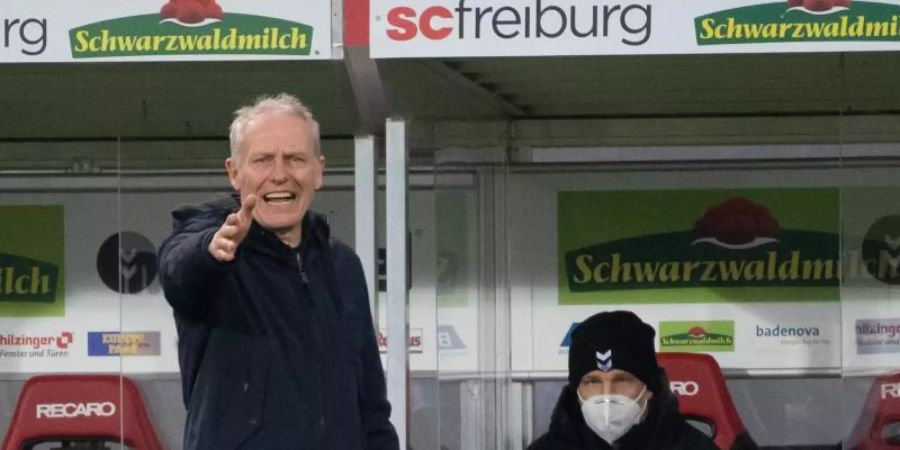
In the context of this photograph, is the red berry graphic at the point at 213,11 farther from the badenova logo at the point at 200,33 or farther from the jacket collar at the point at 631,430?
the jacket collar at the point at 631,430

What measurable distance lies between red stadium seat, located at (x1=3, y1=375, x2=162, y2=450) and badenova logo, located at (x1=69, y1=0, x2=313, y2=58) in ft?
7.19

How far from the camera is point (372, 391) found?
2.71m

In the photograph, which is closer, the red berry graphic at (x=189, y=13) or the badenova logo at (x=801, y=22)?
the badenova logo at (x=801, y=22)

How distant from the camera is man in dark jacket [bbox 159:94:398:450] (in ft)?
8.12

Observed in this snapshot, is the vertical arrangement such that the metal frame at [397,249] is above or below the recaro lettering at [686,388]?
above

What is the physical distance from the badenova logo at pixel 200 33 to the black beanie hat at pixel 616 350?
1188 mm

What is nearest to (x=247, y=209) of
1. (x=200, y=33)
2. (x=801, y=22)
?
(x=200, y=33)

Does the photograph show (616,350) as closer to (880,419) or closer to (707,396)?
(707,396)

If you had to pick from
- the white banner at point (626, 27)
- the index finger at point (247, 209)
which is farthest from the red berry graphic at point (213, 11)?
the index finger at point (247, 209)

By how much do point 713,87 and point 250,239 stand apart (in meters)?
2.83

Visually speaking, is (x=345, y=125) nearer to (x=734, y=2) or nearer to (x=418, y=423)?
(x=418, y=423)

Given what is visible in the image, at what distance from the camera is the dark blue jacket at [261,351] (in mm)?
2477

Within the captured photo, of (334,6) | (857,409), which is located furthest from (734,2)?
(857,409)

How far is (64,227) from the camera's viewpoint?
Result: 19.2 ft
